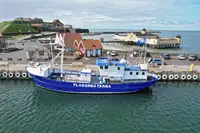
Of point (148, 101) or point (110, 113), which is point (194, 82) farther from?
point (110, 113)

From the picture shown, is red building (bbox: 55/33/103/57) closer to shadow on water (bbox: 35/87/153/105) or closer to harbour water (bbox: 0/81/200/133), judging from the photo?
harbour water (bbox: 0/81/200/133)

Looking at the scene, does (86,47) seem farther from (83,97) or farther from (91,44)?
(83,97)

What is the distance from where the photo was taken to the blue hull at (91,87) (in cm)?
3080

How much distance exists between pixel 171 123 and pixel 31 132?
53.2 ft

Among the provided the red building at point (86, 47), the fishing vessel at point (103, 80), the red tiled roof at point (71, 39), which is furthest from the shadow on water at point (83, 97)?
the red tiled roof at point (71, 39)

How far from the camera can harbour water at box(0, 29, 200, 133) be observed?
21766 millimetres

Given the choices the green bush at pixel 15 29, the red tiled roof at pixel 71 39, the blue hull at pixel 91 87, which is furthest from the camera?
the green bush at pixel 15 29

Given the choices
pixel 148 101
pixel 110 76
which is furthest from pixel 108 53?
pixel 148 101

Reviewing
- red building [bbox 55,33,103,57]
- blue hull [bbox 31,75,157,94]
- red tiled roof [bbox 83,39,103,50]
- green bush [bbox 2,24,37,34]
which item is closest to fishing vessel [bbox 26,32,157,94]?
blue hull [bbox 31,75,157,94]

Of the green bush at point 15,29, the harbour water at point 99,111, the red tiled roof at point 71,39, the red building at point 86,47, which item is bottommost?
the harbour water at point 99,111

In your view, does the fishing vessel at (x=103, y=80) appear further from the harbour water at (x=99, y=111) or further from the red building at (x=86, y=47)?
the red building at (x=86, y=47)

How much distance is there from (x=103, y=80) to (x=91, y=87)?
7.69 ft

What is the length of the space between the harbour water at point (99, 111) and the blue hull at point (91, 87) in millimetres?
886

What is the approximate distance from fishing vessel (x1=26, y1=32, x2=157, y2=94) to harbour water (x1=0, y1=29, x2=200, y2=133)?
3.63 feet
